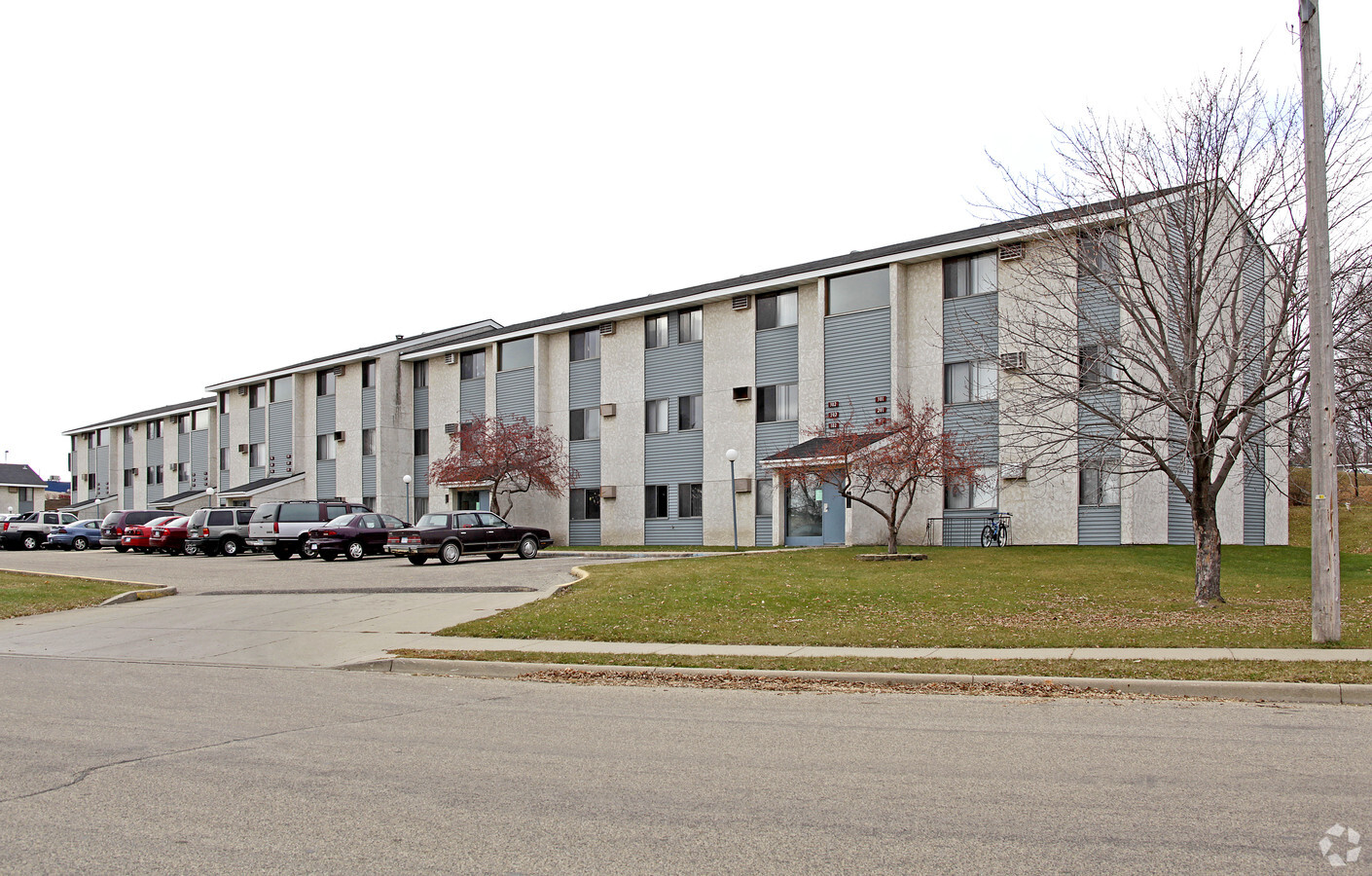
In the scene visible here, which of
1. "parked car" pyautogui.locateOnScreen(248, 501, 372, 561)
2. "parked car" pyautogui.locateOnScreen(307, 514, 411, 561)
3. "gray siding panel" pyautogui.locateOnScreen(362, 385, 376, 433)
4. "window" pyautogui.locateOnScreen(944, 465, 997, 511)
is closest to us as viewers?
"window" pyautogui.locateOnScreen(944, 465, 997, 511)

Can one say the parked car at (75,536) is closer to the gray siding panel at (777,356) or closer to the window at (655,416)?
the window at (655,416)

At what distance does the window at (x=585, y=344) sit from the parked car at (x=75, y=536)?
24.6m

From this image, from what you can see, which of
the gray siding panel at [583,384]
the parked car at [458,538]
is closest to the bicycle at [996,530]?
the parked car at [458,538]

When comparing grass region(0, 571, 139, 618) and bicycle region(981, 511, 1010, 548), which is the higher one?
bicycle region(981, 511, 1010, 548)

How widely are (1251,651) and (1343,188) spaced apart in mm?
8424

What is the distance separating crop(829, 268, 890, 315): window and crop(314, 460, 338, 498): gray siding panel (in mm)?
31341

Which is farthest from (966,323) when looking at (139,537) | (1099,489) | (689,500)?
(139,537)

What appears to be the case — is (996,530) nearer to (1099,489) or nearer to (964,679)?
(1099,489)

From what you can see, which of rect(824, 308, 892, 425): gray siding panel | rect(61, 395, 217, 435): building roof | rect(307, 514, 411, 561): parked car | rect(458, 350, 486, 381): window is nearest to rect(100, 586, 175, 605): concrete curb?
rect(307, 514, 411, 561): parked car

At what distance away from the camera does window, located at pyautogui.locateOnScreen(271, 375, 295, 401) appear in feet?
189

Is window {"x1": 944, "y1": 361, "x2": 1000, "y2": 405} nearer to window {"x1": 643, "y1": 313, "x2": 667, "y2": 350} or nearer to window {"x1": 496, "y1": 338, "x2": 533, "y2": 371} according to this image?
window {"x1": 643, "y1": 313, "x2": 667, "y2": 350}

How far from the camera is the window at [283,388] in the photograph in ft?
189

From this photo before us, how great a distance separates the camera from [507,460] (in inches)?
1587

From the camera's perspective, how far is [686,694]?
410 inches
